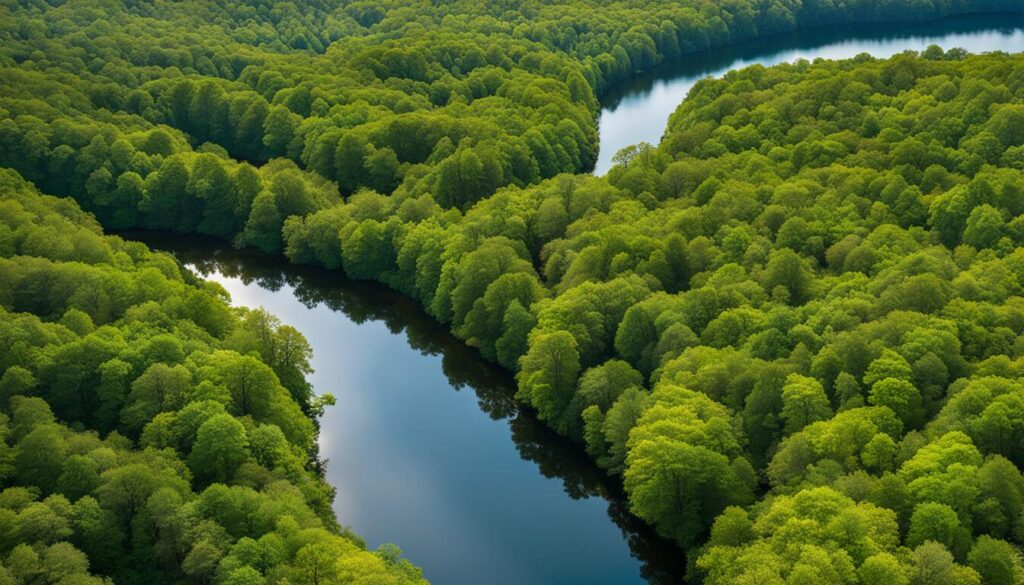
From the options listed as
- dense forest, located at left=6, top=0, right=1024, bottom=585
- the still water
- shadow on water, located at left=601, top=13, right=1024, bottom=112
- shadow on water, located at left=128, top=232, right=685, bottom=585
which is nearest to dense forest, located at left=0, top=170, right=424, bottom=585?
dense forest, located at left=6, top=0, right=1024, bottom=585

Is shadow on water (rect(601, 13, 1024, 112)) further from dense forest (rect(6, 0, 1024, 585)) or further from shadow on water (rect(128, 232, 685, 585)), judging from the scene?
shadow on water (rect(128, 232, 685, 585))

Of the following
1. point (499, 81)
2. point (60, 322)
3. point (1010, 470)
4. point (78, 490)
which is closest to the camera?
point (1010, 470)

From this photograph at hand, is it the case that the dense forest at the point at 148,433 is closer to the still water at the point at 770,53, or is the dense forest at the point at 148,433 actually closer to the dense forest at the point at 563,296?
the dense forest at the point at 563,296

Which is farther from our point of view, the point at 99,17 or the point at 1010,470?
the point at 99,17

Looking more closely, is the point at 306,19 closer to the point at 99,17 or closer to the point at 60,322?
the point at 99,17

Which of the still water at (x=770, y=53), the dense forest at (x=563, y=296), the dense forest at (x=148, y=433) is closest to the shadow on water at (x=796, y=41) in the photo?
the still water at (x=770, y=53)

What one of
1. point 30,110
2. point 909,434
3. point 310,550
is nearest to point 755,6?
point 30,110
